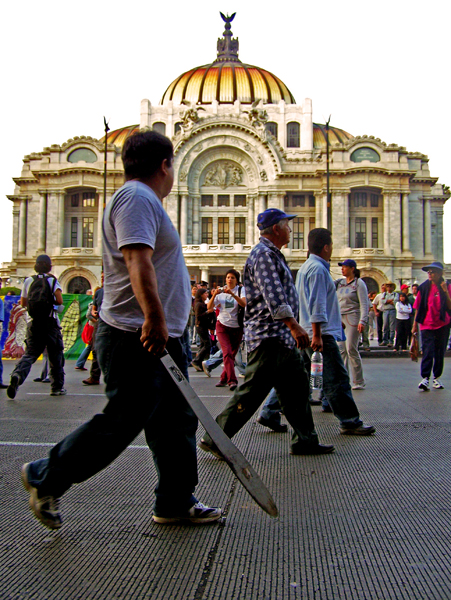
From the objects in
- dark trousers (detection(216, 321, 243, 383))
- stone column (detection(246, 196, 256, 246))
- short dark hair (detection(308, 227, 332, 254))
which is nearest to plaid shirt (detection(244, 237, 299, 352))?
short dark hair (detection(308, 227, 332, 254))

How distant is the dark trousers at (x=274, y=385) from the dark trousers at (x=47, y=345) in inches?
175

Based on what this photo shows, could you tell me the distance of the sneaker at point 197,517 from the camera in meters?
2.97

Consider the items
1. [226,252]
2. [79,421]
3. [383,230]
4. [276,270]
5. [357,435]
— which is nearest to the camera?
[276,270]

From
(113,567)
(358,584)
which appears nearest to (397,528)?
(358,584)

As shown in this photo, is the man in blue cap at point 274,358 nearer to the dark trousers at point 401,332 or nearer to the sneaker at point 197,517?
the sneaker at point 197,517

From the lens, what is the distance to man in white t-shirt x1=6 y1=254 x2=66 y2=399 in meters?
8.12

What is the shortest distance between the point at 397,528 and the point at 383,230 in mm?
44447

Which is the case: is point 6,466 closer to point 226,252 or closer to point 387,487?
point 387,487

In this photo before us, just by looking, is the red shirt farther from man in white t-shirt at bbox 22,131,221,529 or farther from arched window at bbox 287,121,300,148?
arched window at bbox 287,121,300,148

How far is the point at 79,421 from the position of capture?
613 centimetres

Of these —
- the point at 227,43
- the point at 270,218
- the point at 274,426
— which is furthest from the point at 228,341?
the point at 227,43

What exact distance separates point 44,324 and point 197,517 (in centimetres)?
581

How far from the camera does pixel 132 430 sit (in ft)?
9.21

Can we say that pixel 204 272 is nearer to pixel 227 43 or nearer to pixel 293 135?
pixel 293 135
